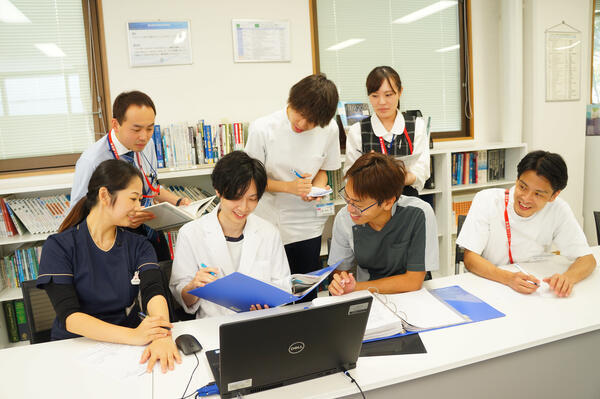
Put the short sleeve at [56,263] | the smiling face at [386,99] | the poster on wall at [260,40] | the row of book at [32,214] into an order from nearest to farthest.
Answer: the short sleeve at [56,263] → the smiling face at [386,99] → the row of book at [32,214] → the poster on wall at [260,40]

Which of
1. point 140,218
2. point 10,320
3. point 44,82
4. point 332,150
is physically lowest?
point 10,320

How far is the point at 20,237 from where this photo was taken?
2.79 meters

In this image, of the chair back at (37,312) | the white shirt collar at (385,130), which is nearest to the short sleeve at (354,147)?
the white shirt collar at (385,130)

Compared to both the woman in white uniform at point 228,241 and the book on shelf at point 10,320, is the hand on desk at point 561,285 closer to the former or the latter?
the woman in white uniform at point 228,241

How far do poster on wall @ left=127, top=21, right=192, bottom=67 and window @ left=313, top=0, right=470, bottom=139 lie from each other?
1.09 m

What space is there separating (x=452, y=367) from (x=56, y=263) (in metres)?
1.35

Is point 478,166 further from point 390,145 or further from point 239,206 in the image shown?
point 239,206

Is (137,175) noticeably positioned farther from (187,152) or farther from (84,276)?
(187,152)

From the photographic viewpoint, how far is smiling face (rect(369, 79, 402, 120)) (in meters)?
2.47

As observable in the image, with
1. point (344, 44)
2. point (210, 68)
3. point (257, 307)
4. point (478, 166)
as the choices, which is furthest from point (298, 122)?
point (478, 166)

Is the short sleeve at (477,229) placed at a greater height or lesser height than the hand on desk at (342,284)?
greater

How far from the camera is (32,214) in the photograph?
2818 millimetres

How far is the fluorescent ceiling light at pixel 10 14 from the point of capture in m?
2.92

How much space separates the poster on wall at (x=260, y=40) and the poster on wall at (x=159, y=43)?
1.23ft
